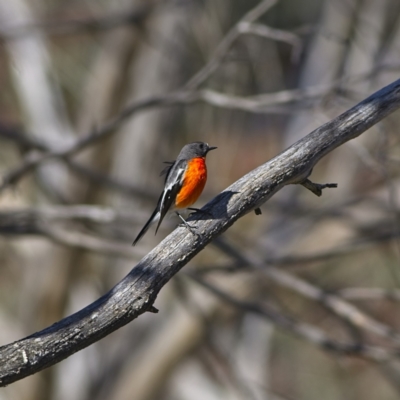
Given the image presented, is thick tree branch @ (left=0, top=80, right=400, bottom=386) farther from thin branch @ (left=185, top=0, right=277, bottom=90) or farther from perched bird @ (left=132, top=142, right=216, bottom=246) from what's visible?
thin branch @ (left=185, top=0, right=277, bottom=90)

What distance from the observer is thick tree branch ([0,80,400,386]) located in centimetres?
261

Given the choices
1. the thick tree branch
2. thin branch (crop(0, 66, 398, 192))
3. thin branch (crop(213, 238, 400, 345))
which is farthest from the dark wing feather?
thin branch (crop(213, 238, 400, 345))

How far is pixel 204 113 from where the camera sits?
898cm

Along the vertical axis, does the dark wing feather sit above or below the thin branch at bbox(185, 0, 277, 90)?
below

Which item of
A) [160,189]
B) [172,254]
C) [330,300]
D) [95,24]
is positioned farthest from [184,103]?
[160,189]

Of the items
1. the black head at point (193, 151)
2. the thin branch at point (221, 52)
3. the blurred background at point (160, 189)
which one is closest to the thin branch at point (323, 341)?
the blurred background at point (160, 189)

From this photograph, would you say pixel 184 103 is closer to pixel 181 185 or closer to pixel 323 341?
pixel 181 185

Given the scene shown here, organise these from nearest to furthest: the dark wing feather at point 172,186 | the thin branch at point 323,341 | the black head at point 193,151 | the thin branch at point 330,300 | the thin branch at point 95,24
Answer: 1. the dark wing feather at point 172,186
2. the black head at point 193,151
3. the thin branch at point 330,300
4. the thin branch at point 323,341
5. the thin branch at point 95,24

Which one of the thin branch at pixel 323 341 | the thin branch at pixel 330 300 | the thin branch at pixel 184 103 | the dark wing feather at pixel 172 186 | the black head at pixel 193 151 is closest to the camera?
the dark wing feather at pixel 172 186

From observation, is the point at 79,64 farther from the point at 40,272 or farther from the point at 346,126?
the point at 346,126

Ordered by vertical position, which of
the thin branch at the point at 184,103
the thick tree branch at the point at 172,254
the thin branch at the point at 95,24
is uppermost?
the thin branch at the point at 95,24

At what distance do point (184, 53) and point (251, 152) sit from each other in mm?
4147

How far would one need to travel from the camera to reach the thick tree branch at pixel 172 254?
8.57ft

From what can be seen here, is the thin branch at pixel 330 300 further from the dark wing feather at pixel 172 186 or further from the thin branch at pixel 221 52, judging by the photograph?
the dark wing feather at pixel 172 186
